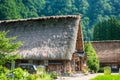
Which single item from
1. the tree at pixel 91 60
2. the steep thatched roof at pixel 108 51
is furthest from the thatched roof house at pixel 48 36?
the steep thatched roof at pixel 108 51

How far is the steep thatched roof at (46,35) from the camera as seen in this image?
3491 cm

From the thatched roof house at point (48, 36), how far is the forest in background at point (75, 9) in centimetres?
3698

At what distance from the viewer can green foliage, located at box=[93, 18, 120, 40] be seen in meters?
71.2

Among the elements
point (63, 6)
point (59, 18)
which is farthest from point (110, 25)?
point (59, 18)

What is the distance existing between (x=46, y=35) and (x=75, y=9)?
53.3 meters

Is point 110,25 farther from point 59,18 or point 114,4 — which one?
point 59,18

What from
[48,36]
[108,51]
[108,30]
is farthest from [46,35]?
[108,30]

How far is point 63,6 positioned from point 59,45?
2106 inches

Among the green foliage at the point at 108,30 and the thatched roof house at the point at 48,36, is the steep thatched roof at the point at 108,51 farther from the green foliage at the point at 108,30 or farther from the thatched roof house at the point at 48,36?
the green foliage at the point at 108,30

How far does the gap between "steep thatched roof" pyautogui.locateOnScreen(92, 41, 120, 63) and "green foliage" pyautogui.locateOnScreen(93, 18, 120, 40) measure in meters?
19.5

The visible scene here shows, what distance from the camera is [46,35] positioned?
1462 inches

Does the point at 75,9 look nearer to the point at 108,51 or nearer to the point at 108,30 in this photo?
the point at 108,30

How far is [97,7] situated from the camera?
93.4 meters

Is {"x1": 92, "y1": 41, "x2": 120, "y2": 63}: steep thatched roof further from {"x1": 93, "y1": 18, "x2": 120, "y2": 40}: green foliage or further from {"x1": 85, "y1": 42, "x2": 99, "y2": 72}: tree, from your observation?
{"x1": 93, "y1": 18, "x2": 120, "y2": 40}: green foliage
